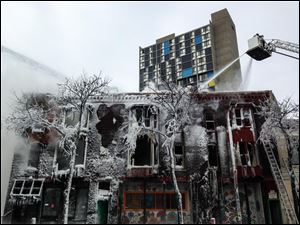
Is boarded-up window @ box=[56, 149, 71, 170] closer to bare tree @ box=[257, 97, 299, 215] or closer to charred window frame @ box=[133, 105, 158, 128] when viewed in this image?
charred window frame @ box=[133, 105, 158, 128]

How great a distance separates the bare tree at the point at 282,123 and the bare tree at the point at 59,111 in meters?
11.9

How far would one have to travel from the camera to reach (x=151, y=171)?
21.7 meters

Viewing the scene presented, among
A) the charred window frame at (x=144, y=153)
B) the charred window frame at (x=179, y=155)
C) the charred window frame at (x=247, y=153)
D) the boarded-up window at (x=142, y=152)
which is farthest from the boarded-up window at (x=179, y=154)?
the charred window frame at (x=247, y=153)

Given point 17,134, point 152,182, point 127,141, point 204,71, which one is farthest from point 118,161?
point 204,71

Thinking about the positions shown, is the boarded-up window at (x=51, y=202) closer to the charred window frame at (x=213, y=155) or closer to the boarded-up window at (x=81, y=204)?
the boarded-up window at (x=81, y=204)

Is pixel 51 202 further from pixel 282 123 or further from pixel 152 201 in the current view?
pixel 282 123

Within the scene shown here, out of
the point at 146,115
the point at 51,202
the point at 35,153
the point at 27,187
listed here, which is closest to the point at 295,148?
the point at 146,115

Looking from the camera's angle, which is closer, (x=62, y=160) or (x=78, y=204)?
(x=78, y=204)

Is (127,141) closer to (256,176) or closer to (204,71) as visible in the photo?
(256,176)

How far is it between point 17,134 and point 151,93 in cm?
1098

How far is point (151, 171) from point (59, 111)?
920cm

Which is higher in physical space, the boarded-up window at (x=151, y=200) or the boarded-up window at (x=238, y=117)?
the boarded-up window at (x=238, y=117)

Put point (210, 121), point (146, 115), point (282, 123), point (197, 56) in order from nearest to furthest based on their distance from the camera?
point (282, 123)
point (210, 121)
point (146, 115)
point (197, 56)

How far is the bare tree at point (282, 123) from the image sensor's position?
61.8 feet
